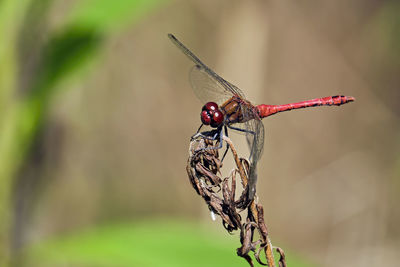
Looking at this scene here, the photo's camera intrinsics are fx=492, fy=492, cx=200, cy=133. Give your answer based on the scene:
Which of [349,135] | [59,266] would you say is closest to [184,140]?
[349,135]

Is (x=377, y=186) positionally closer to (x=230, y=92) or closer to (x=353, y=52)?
(x=353, y=52)

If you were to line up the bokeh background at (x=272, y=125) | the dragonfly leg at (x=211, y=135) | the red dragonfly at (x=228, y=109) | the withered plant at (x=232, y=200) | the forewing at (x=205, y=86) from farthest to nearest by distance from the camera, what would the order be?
the bokeh background at (x=272, y=125) < the forewing at (x=205, y=86) < the red dragonfly at (x=228, y=109) < the dragonfly leg at (x=211, y=135) < the withered plant at (x=232, y=200)

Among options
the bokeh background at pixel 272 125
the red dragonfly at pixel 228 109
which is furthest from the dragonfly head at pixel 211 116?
the bokeh background at pixel 272 125

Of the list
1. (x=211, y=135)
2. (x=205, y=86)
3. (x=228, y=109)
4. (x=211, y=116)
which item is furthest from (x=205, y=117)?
(x=205, y=86)

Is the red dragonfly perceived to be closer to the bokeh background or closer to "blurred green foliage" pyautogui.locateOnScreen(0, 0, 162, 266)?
"blurred green foliage" pyautogui.locateOnScreen(0, 0, 162, 266)

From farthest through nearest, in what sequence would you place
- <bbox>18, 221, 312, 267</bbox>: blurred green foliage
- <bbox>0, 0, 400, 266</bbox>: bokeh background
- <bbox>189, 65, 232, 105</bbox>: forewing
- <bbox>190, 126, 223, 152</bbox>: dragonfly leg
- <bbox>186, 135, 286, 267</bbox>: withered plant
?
1. <bbox>0, 0, 400, 266</bbox>: bokeh background
2. <bbox>189, 65, 232, 105</bbox>: forewing
3. <bbox>18, 221, 312, 267</bbox>: blurred green foliage
4. <bbox>190, 126, 223, 152</bbox>: dragonfly leg
5. <bbox>186, 135, 286, 267</bbox>: withered plant

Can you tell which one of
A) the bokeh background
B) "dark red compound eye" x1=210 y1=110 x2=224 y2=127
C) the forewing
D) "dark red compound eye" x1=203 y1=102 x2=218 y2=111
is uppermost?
the bokeh background

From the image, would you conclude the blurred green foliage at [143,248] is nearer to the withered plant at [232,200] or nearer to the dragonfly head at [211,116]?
the dragonfly head at [211,116]

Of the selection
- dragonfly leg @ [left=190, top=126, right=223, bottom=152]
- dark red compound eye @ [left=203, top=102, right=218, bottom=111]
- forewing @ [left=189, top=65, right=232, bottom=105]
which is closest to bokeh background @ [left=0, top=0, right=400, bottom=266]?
forewing @ [left=189, top=65, right=232, bottom=105]

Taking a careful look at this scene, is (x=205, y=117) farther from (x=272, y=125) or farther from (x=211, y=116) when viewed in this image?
(x=272, y=125)
